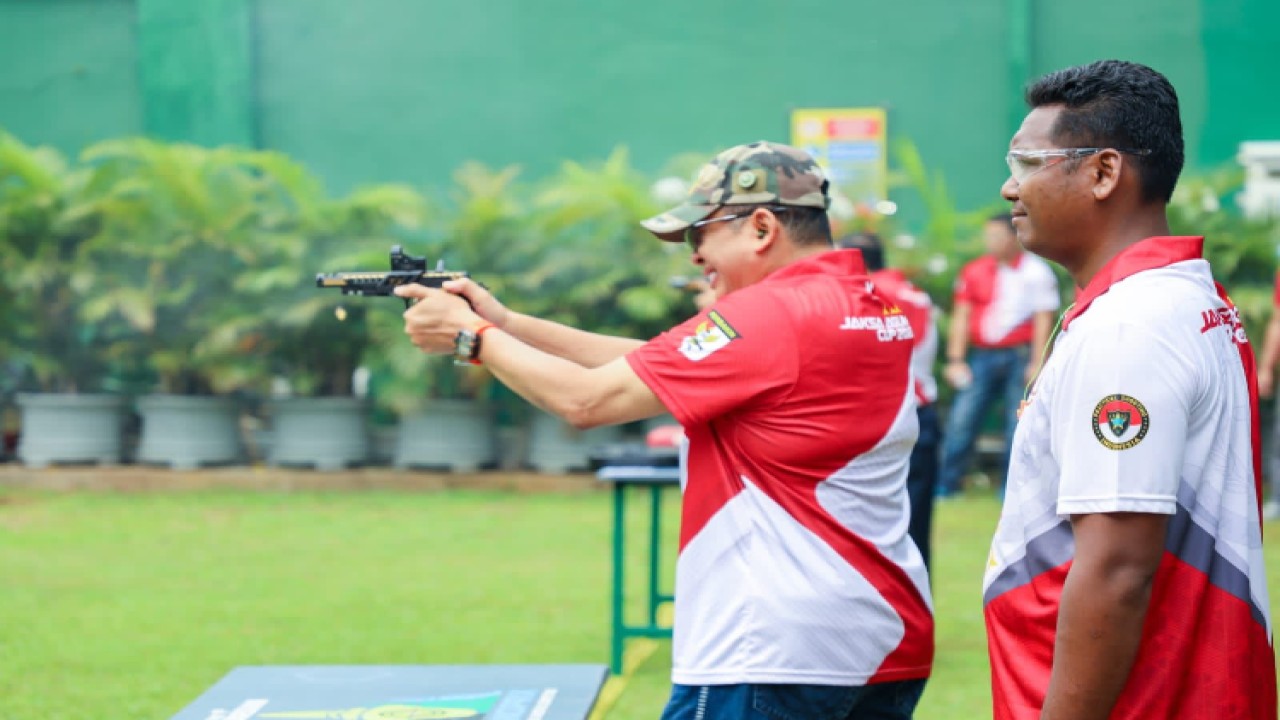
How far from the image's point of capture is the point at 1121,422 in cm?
196

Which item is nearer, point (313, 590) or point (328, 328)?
point (313, 590)

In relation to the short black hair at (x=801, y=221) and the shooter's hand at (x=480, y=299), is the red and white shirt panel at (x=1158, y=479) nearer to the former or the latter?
the short black hair at (x=801, y=221)

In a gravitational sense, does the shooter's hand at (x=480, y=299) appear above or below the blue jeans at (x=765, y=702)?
above

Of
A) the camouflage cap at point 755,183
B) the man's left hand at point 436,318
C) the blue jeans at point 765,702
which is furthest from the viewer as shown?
the man's left hand at point 436,318

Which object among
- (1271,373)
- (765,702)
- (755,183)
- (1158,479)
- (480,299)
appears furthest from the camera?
(1271,373)

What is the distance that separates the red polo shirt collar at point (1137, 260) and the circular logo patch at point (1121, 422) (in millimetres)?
178

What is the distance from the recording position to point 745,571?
112 inches

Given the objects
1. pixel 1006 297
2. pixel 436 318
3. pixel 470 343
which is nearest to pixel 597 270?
pixel 1006 297

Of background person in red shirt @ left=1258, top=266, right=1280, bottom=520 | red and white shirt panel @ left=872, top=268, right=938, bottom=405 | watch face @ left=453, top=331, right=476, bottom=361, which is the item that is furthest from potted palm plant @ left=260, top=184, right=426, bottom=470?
watch face @ left=453, top=331, right=476, bottom=361

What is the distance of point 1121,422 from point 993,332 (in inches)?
362

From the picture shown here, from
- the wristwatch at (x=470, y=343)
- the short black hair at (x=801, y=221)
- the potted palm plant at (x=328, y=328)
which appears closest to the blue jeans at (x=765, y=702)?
the wristwatch at (x=470, y=343)

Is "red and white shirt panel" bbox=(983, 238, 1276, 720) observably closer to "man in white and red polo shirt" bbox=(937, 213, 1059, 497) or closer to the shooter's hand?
the shooter's hand

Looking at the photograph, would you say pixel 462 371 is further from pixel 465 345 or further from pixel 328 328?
pixel 465 345

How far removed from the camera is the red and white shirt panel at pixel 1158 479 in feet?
6.43
